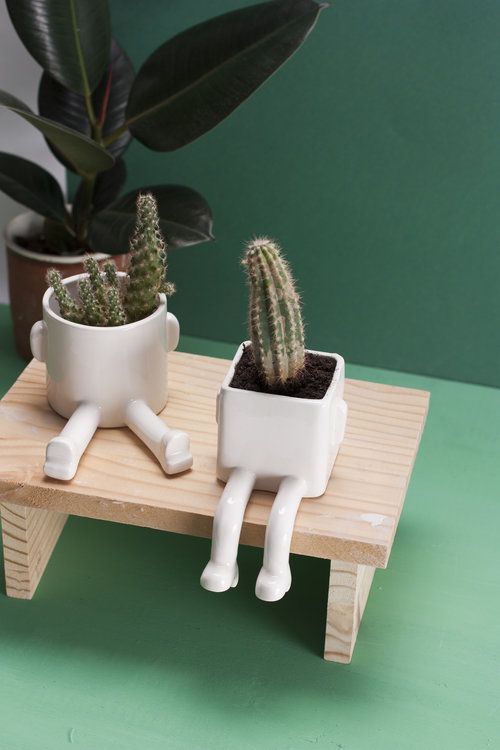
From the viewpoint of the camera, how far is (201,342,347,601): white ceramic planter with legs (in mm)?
1352

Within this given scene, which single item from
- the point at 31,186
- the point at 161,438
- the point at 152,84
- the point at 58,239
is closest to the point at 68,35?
the point at 152,84

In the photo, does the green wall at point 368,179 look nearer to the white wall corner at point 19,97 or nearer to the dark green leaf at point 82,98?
the dark green leaf at point 82,98

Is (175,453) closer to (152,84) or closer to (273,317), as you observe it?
(273,317)

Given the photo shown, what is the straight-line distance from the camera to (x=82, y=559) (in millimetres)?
1696

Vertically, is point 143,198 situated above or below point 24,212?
above

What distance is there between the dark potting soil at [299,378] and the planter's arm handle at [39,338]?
298 millimetres

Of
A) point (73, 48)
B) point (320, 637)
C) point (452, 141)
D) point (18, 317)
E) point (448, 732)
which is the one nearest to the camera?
point (448, 732)

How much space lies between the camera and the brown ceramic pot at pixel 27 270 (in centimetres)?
210

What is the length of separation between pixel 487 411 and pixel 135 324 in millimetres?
961

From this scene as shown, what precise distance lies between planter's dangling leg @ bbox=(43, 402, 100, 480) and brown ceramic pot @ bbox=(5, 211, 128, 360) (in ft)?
2.14

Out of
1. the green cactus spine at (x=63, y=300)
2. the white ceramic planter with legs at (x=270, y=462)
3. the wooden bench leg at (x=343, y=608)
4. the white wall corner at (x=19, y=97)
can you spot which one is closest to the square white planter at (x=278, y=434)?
the white ceramic planter with legs at (x=270, y=462)

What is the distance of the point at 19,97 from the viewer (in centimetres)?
229

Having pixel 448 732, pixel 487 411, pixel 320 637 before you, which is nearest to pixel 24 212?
pixel 487 411

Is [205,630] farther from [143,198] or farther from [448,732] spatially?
[143,198]
